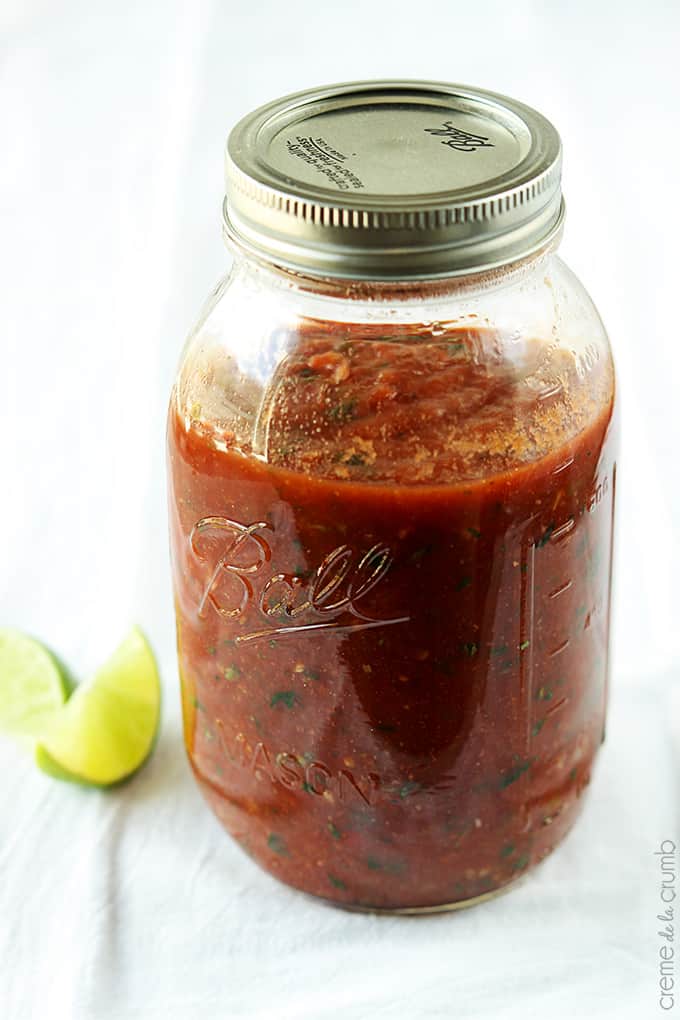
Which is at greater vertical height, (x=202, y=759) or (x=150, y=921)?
(x=202, y=759)

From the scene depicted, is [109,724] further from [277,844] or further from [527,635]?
[527,635]

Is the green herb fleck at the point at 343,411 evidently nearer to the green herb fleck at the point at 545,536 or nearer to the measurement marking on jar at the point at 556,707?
the green herb fleck at the point at 545,536

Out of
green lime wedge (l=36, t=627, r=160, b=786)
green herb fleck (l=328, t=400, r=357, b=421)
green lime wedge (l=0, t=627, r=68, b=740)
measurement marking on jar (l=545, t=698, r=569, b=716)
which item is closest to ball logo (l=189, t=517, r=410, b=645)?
green herb fleck (l=328, t=400, r=357, b=421)

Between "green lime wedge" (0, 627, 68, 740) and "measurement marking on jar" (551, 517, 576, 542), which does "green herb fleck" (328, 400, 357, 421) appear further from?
"green lime wedge" (0, 627, 68, 740)

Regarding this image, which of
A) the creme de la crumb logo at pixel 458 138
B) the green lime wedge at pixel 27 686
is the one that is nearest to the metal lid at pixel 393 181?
the creme de la crumb logo at pixel 458 138

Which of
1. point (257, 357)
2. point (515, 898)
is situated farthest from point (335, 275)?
point (515, 898)

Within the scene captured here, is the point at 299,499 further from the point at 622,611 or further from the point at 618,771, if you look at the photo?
the point at 622,611

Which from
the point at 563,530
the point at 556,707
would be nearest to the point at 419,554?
the point at 563,530
